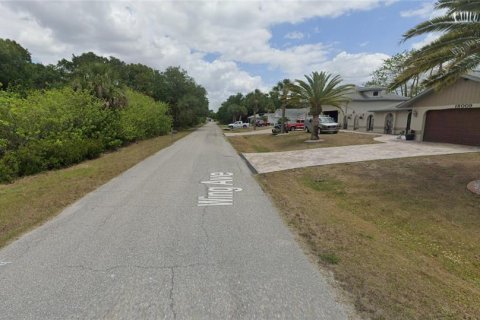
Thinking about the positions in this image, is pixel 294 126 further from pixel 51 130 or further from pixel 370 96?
pixel 51 130

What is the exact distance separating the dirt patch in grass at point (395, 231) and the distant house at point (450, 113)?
25.1 feet

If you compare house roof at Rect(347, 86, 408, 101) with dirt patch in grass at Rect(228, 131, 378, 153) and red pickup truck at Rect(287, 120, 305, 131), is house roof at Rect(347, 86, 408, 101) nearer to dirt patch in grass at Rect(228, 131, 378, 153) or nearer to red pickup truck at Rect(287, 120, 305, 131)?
red pickup truck at Rect(287, 120, 305, 131)

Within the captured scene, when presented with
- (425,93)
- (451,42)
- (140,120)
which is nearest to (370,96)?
(425,93)

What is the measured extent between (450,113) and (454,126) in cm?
90

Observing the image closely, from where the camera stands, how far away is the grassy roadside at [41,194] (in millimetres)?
5230

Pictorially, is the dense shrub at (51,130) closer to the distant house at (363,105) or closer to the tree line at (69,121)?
the tree line at (69,121)

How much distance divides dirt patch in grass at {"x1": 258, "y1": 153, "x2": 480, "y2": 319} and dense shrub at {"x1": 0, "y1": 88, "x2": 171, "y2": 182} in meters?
8.79

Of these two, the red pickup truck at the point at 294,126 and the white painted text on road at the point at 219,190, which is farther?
the red pickup truck at the point at 294,126

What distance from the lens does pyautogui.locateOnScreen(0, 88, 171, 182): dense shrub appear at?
34.4ft

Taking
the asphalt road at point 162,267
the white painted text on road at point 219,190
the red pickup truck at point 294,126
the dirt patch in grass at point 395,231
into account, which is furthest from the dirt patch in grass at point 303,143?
the asphalt road at point 162,267

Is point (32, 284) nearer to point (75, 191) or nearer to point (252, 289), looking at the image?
point (252, 289)

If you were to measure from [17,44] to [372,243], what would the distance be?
71.0 meters

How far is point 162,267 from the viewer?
3.62 m

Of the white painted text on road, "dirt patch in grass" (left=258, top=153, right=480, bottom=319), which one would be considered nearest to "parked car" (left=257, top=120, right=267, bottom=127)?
"dirt patch in grass" (left=258, top=153, right=480, bottom=319)
